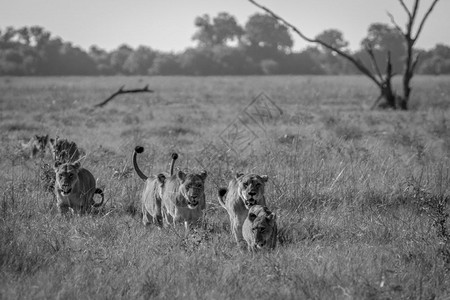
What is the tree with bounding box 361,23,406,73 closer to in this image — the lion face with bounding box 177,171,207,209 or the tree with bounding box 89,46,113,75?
the tree with bounding box 89,46,113,75

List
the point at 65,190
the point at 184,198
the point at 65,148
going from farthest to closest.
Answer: the point at 65,148 → the point at 65,190 → the point at 184,198

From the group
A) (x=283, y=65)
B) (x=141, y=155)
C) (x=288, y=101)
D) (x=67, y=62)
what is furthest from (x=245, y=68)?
(x=141, y=155)

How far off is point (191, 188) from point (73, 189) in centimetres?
177

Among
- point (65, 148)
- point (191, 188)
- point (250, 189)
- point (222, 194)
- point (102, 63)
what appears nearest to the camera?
point (250, 189)

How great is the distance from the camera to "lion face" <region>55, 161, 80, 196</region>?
246 inches

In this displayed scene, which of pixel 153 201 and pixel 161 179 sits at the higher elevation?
pixel 161 179

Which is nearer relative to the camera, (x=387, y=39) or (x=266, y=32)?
(x=387, y=39)

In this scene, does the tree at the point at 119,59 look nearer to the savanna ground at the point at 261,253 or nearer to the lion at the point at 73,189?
the savanna ground at the point at 261,253

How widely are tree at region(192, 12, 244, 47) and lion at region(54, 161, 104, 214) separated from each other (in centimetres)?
9571

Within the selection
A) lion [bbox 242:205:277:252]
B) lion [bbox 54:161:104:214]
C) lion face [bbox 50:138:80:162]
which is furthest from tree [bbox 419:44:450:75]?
lion [bbox 242:205:277:252]

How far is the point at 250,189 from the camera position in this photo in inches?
212

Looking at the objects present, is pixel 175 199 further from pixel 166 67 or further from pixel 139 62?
pixel 139 62

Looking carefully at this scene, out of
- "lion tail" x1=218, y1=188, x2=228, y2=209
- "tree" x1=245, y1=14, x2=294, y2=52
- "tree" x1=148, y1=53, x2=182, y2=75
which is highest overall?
"tree" x1=245, y1=14, x2=294, y2=52

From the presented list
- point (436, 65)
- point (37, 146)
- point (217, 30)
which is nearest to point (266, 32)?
point (217, 30)
